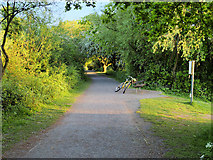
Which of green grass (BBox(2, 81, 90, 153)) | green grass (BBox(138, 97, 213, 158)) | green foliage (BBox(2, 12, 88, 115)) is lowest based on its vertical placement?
green grass (BBox(138, 97, 213, 158))

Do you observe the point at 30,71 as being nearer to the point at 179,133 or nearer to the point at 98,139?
the point at 98,139

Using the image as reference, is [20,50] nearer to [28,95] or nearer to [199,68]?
[28,95]

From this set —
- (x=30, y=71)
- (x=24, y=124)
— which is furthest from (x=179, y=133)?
(x=30, y=71)

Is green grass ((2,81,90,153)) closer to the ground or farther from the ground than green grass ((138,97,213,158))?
farther from the ground

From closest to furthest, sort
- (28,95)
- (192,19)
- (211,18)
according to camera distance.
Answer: (211,18)
(192,19)
(28,95)

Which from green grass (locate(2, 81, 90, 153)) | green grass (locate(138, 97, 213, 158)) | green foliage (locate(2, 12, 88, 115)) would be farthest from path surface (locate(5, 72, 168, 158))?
green foliage (locate(2, 12, 88, 115))

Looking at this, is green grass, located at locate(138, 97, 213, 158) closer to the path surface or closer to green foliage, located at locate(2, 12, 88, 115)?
the path surface

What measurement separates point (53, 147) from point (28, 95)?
173 inches

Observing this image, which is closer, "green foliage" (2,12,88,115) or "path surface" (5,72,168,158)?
"path surface" (5,72,168,158)

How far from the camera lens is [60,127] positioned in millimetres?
6867

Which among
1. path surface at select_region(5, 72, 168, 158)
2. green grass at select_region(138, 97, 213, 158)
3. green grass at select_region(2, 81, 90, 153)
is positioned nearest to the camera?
path surface at select_region(5, 72, 168, 158)

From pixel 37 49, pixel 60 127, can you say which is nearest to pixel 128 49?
pixel 37 49

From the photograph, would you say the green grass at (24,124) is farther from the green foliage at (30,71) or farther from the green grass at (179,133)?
the green grass at (179,133)

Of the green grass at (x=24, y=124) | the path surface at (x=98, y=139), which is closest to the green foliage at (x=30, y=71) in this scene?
the green grass at (x=24, y=124)
